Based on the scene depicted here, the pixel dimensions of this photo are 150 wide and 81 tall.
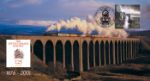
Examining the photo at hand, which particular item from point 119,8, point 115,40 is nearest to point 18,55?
point 119,8

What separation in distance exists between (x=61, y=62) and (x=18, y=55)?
51051mm

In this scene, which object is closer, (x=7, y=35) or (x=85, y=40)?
(x=7, y=35)

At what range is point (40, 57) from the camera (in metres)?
81.1

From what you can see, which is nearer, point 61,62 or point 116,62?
point 61,62

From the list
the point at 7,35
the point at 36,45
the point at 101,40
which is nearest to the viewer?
the point at 7,35

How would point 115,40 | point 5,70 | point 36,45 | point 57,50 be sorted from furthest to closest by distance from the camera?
point 115,40, point 57,50, point 36,45, point 5,70

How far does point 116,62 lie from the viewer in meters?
129

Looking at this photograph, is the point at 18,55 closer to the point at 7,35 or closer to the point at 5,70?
the point at 5,70

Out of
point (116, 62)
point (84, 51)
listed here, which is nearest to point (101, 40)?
point (84, 51)

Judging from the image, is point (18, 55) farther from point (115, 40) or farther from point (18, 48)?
point (115, 40)

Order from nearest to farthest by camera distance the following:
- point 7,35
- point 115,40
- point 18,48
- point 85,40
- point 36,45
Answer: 1. point 18,48
2. point 7,35
3. point 36,45
4. point 85,40
5. point 115,40

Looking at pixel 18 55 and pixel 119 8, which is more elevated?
pixel 119 8

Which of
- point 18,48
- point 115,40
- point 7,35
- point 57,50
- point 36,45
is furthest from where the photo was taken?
point 115,40

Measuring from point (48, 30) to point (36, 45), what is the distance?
1343cm
